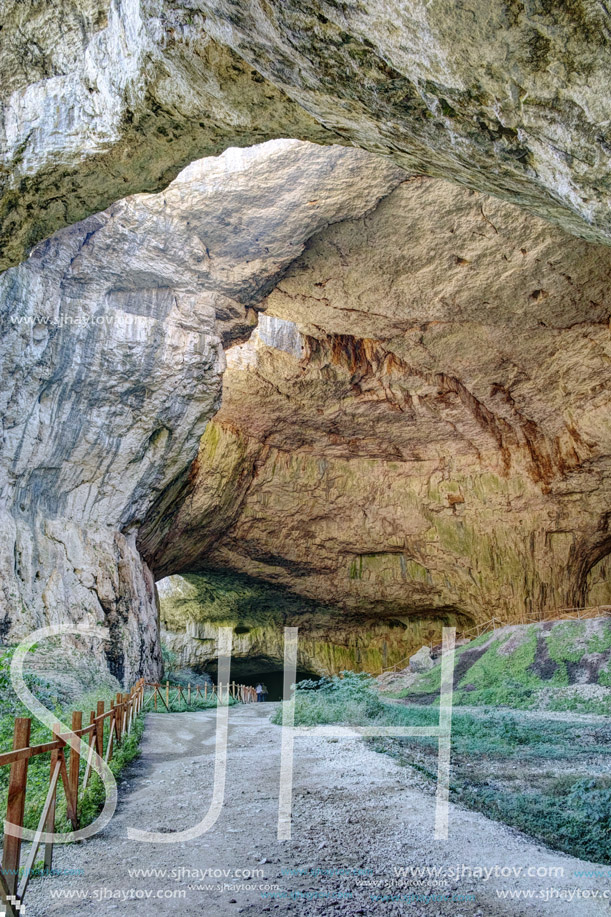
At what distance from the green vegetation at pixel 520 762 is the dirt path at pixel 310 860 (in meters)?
0.45

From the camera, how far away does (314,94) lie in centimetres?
528

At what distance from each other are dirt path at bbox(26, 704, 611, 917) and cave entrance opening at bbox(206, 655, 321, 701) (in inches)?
966

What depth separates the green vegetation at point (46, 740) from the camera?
17.0ft

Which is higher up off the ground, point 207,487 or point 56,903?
point 207,487

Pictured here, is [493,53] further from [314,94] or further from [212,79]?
[212,79]

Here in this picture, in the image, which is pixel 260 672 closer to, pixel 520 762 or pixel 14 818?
pixel 520 762

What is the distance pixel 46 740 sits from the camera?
7.50 m

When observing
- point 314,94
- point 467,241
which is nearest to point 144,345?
point 467,241

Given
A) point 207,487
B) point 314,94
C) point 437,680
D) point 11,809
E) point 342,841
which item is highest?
point 314,94

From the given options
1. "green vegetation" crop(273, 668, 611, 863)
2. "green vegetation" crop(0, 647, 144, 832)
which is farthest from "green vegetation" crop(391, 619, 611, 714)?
"green vegetation" crop(0, 647, 144, 832)

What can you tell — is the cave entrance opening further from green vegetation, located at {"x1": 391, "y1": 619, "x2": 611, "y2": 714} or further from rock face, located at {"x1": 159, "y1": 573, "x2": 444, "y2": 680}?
green vegetation, located at {"x1": 391, "y1": 619, "x2": 611, "y2": 714}

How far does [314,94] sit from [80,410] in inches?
464

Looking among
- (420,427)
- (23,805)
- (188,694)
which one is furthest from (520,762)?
(420,427)

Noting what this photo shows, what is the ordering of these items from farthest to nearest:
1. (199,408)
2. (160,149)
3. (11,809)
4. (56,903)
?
(199,408) < (160,149) < (56,903) < (11,809)
